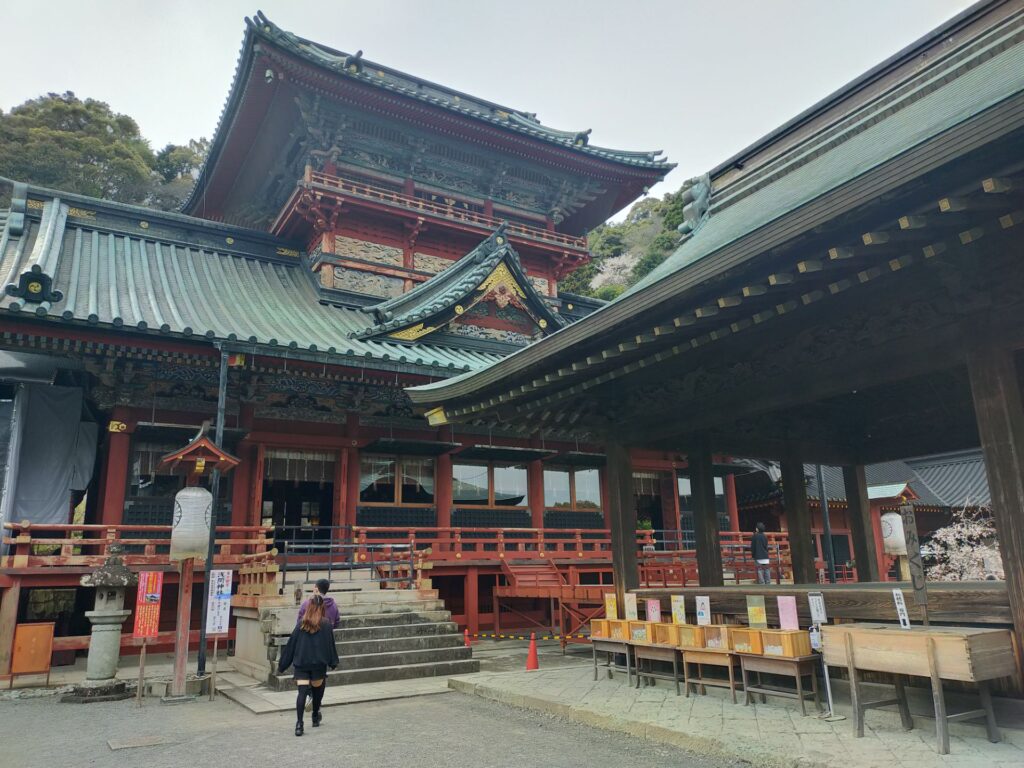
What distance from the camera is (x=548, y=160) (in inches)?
853

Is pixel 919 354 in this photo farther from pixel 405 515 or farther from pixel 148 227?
pixel 148 227

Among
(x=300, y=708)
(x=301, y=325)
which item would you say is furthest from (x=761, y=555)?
(x=301, y=325)

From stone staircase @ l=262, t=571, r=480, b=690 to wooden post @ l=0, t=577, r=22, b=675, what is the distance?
156 inches

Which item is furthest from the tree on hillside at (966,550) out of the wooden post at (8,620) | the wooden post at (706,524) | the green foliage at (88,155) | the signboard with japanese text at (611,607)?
the green foliage at (88,155)

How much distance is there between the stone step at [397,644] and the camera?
34.8 ft

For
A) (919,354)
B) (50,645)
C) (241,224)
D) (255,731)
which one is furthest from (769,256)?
(241,224)

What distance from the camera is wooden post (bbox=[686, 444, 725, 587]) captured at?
10.1 m

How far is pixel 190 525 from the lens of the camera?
956 cm

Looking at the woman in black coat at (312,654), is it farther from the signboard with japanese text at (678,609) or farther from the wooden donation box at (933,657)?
the wooden donation box at (933,657)

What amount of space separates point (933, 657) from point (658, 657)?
3684 mm

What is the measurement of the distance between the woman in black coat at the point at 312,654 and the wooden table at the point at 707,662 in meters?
3.92

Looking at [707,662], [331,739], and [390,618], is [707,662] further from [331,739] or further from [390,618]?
[390,618]

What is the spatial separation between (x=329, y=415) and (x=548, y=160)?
11.0 m

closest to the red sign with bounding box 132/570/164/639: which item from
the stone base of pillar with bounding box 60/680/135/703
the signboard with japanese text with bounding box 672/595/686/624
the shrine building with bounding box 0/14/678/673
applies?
the stone base of pillar with bounding box 60/680/135/703
